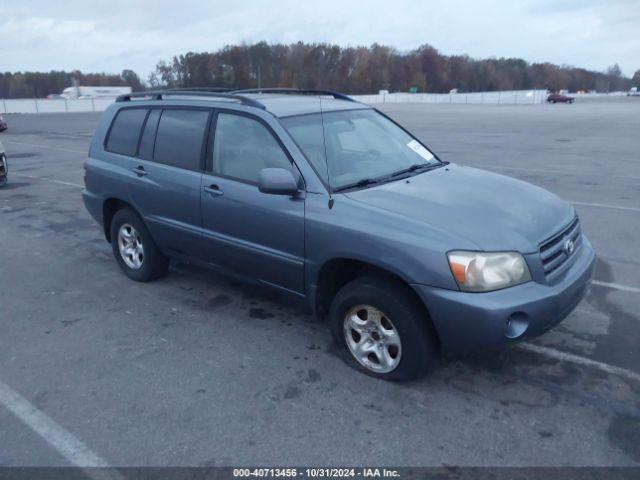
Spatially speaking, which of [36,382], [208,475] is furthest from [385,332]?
[36,382]

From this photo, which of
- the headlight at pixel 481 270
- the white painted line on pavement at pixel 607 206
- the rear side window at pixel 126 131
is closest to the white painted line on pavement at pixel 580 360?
the headlight at pixel 481 270

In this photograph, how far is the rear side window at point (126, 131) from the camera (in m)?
5.22

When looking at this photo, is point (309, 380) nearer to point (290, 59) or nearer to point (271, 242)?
point (271, 242)

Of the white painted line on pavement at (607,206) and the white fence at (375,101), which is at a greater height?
the white fence at (375,101)

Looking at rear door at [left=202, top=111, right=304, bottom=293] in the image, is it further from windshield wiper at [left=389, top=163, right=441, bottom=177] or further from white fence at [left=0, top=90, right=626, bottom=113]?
white fence at [left=0, top=90, right=626, bottom=113]

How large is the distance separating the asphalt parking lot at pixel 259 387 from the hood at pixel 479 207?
1.00 meters

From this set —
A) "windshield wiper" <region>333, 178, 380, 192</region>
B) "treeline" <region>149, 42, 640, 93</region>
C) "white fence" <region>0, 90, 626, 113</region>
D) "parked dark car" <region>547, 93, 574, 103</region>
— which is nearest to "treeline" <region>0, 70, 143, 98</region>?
"treeline" <region>149, 42, 640, 93</region>

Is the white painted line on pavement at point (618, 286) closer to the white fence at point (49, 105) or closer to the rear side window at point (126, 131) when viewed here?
the rear side window at point (126, 131)

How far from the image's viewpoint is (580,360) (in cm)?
378

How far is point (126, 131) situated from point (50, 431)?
10.3ft

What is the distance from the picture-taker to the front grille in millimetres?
3318

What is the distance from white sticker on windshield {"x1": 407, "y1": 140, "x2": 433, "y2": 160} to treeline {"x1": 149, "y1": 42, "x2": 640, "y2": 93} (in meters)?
83.3

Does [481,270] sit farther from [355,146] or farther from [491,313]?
[355,146]

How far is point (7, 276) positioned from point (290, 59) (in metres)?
103
